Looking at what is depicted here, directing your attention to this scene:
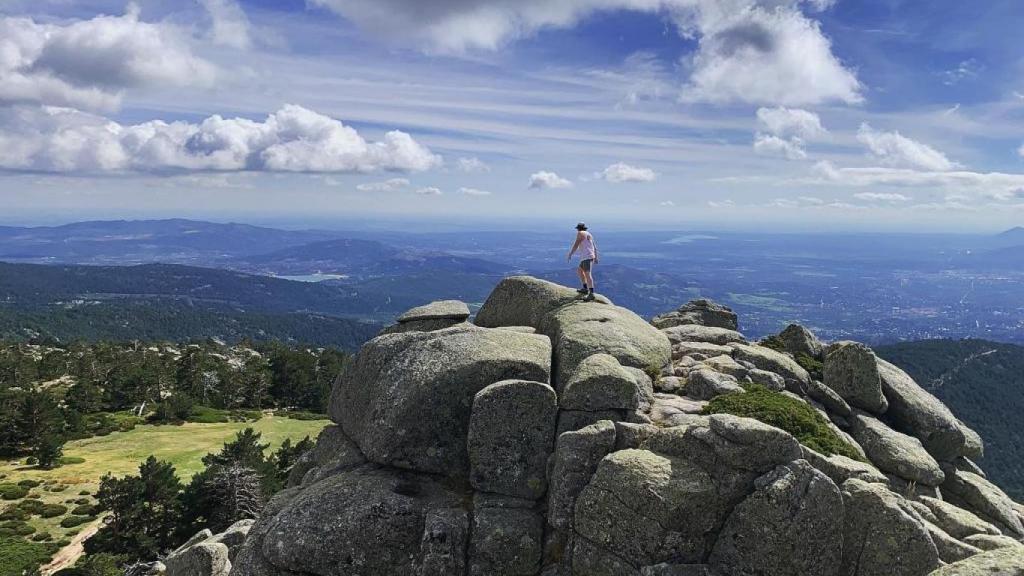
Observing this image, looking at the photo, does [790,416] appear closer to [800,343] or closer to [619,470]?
[619,470]

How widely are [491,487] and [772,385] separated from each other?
12.6 metres

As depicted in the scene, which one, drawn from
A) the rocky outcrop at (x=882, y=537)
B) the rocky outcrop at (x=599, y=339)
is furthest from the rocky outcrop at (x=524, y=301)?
the rocky outcrop at (x=882, y=537)

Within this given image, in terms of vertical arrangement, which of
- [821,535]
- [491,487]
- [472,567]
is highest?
[821,535]

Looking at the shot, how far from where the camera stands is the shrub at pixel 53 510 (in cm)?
5932

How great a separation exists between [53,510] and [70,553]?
1107 cm

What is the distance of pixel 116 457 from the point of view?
77.8 metres

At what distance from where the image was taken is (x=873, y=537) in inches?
572

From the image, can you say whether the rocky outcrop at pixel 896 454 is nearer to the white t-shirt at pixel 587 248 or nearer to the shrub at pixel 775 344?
the shrub at pixel 775 344

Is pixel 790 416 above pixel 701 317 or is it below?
below

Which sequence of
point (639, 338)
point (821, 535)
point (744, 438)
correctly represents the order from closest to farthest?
point (821, 535)
point (744, 438)
point (639, 338)

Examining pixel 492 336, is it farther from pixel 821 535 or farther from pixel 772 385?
pixel 821 535

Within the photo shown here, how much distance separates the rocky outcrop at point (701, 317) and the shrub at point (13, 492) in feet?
241

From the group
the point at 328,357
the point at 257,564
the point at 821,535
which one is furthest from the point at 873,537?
the point at 328,357

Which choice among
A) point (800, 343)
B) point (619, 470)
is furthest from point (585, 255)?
point (619, 470)
